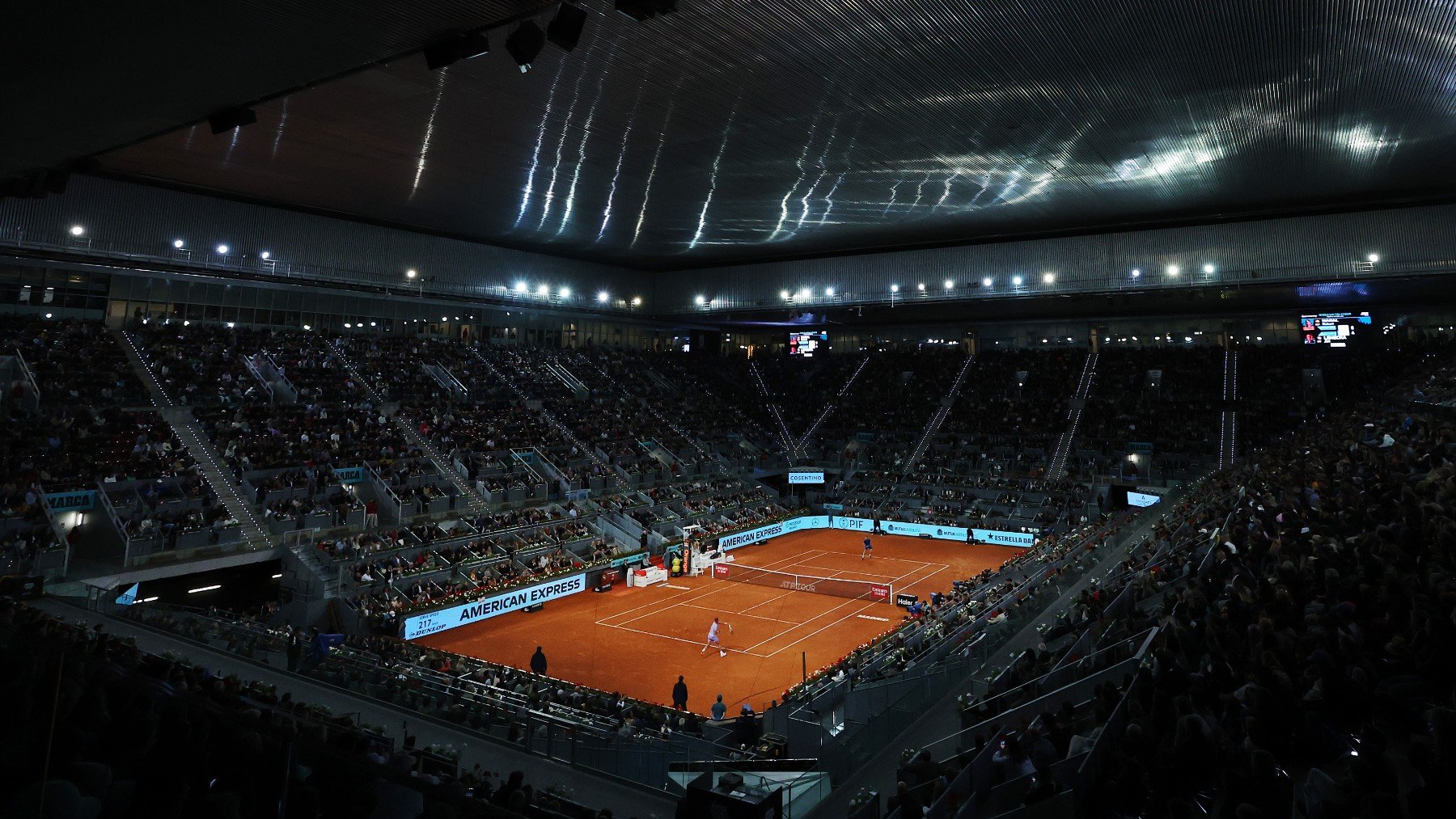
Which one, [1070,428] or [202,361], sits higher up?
[202,361]

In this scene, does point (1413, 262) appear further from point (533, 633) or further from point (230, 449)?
point (230, 449)

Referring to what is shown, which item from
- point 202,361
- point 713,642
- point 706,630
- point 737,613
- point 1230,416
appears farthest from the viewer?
point 1230,416

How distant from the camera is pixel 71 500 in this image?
876 inches

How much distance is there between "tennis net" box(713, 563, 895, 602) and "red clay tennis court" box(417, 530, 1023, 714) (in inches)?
Result: 9.3

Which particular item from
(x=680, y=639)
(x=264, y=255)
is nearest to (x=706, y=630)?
(x=680, y=639)

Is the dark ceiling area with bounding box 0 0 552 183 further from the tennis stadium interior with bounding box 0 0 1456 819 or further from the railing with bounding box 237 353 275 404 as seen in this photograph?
the railing with bounding box 237 353 275 404

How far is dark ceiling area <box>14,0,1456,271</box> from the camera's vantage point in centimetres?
1648

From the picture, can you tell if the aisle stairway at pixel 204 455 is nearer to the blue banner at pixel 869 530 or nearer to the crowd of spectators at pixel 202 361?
the crowd of spectators at pixel 202 361

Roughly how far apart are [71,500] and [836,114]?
24783 millimetres

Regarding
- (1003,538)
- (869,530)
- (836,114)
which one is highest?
(836,114)

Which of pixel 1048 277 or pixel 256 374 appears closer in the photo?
pixel 256 374

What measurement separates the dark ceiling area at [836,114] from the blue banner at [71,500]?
37.2 feet

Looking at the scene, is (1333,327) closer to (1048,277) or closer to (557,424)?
(1048,277)

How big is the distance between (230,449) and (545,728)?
2262cm
